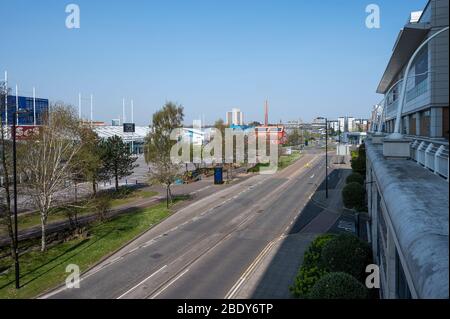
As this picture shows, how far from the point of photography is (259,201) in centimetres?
3338

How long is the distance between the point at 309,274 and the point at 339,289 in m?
3.29

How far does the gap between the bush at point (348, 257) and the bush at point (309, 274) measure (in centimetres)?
38

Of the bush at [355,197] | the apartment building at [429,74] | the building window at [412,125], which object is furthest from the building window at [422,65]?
the bush at [355,197]

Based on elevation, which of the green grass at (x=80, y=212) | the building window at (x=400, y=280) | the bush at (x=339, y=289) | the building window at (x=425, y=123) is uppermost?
the building window at (x=425, y=123)

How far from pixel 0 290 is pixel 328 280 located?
1336 centimetres

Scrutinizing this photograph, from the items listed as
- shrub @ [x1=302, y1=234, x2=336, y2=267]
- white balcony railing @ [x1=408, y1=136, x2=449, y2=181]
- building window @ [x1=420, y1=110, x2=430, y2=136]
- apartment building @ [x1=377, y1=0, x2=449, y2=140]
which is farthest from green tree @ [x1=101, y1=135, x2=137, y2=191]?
white balcony railing @ [x1=408, y1=136, x2=449, y2=181]

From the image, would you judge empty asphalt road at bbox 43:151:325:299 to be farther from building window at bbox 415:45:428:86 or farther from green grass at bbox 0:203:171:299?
building window at bbox 415:45:428:86

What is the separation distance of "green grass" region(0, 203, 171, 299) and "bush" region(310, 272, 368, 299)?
37.7 feet

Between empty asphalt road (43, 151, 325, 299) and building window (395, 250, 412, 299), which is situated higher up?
building window (395, 250, 412, 299)

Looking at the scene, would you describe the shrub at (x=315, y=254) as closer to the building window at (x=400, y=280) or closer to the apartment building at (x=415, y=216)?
the apartment building at (x=415, y=216)

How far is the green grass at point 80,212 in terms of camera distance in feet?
82.7

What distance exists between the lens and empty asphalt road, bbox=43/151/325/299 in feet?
50.4

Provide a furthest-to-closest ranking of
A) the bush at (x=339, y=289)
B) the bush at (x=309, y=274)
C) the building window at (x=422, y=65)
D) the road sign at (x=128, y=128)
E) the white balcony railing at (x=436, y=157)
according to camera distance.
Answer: the road sign at (x=128, y=128), the building window at (x=422, y=65), the bush at (x=309, y=274), the bush at (x=339, y=289), the white balcony railing at (x=436, y=157)
